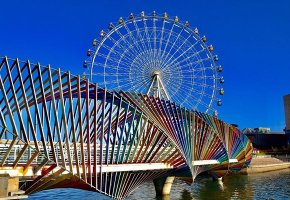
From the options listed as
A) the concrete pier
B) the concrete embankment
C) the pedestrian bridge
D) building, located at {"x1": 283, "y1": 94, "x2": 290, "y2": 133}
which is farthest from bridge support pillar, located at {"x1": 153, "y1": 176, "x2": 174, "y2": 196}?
building, located at {"x1": 283, "y1": 94, "x2": 290, "y2": 133}

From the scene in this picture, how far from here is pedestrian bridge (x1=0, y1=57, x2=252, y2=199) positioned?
1981cm

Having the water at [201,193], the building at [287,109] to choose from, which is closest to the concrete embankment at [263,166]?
the water at [201,193]

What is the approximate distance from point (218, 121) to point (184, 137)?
12763mm

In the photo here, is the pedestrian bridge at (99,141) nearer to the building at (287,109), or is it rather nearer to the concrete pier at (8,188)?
the concrete pier at (8,188)

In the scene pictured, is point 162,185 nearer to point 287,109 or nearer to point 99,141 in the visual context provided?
point 99,141

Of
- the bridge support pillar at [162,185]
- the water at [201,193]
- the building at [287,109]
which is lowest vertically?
the water at [201,193]

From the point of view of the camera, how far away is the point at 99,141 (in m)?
33.6

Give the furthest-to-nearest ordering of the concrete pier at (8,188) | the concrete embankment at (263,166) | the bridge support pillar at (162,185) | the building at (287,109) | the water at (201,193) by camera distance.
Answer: the building at (287,109), the concrete embankment at (263,166), the water at (201,193), the bridge support pillar at (162,185), the concrete pier at (8,188)

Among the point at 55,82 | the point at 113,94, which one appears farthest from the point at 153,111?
the point at 55,82

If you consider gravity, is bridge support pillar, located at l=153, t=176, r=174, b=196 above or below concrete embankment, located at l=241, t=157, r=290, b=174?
below

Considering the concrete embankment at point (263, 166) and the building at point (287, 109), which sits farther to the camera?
the building at point (287, 109)

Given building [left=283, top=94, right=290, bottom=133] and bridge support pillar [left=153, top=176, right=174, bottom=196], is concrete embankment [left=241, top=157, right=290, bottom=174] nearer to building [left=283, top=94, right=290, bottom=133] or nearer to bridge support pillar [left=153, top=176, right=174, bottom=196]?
bridge support pillar [left=153, top=176, right=174, bottom=196]

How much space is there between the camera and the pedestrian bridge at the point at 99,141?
65.0 ft

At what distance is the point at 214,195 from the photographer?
42031 mm
